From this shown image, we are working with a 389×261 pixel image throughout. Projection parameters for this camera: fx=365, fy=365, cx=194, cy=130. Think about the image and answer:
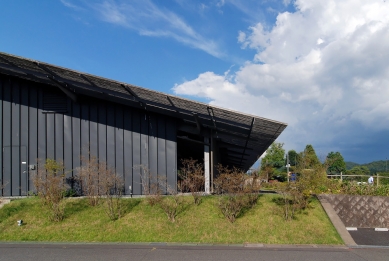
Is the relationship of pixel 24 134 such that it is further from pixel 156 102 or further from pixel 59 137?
pixel 156 102

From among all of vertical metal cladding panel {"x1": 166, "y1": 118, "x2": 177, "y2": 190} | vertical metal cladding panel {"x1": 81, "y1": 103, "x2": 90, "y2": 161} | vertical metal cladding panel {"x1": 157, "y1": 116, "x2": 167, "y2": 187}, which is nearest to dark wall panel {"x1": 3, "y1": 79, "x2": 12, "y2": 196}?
vertical metal cladding panel {"x1": 81, "y1": 103, "x2": 90, "y2": 161}

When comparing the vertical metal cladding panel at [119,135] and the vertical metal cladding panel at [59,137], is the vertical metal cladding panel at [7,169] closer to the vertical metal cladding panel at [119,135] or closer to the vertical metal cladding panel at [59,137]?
the vertical metal cladding panel at [59,137]

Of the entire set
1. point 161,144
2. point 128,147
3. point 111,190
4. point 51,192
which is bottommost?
point 111,190

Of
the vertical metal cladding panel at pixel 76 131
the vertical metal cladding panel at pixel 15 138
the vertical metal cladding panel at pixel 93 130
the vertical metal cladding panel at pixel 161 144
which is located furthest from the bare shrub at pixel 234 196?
the vertical metal cladding panel at pixel 15 138

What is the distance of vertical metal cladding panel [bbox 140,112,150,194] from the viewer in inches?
634

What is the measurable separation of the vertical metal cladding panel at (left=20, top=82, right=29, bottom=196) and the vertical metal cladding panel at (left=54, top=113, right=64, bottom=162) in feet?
4.34

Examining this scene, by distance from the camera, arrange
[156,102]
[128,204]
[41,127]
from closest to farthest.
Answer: [128,204] → [156,102] → [41,127]

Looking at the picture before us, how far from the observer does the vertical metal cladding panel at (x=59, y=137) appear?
16172mm

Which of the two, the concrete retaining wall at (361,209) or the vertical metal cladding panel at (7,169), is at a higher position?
the vertical metal cladding panel at (7,169)

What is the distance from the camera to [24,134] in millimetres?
16266

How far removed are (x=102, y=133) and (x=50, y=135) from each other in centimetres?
234

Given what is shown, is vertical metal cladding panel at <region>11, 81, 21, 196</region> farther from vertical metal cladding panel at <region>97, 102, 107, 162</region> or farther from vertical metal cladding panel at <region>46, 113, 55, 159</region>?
vertical metal cladding panel at <region>97, 102, 107, 162</region>

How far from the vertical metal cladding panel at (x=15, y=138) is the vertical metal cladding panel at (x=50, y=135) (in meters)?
1.29

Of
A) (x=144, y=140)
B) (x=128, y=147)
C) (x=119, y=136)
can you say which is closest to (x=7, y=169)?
(x=119, y=136)
